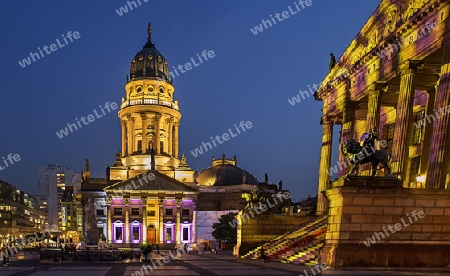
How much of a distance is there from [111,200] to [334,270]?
280ft

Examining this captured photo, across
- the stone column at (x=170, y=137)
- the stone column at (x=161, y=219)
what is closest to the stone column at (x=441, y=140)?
the stone column at (x=161, y=219)

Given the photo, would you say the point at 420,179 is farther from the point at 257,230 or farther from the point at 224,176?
the point at 224,176

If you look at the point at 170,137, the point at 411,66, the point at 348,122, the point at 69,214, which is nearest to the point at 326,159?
the point at 348,122

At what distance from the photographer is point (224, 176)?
422ft

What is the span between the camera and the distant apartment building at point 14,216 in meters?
134

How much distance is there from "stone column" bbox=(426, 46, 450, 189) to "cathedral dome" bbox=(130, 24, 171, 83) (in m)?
97.3

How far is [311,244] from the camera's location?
31.7 meters

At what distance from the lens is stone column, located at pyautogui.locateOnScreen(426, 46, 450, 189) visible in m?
25.9

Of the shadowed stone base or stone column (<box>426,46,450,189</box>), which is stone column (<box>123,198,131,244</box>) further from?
the shadowed stone base

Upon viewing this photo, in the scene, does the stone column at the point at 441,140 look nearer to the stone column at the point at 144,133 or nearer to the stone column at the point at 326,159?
the stone column at the point at 326,159

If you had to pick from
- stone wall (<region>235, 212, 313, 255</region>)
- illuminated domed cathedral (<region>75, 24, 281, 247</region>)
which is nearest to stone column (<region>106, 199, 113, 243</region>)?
illuminated domed cathedral (<region>75, 24, 281, 247</region>)

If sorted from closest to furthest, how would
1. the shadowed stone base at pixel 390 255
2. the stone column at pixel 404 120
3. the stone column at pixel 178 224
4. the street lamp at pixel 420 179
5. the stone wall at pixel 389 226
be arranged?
the shadowed stone base at pixel 390 255
the stone wall at pixel 389 226
the stone column at pixel 404 120
the street lamp at pixel 420 179
the stone column at pixel 178 224

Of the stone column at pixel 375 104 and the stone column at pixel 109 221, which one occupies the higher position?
the stone column at pixel 375 104

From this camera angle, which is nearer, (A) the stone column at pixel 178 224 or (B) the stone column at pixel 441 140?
(B) the stone column at pixel 441 140
